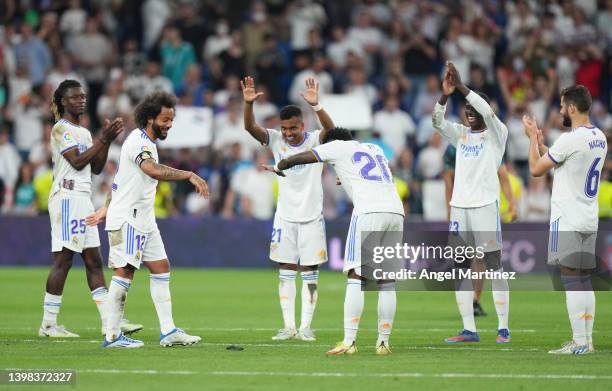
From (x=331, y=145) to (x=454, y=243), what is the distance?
2493 mm

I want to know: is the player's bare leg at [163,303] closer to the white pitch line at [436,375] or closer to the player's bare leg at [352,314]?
the player's bare leg at [352,314]

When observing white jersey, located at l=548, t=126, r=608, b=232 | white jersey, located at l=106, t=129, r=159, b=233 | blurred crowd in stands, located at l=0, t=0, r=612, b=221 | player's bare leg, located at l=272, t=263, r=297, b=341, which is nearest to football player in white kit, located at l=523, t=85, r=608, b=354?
white jersey, located at l=548, t=126, r=608, b=232

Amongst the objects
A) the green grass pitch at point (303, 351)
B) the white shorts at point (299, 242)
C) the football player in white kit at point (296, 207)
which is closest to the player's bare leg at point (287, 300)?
the football player in white kit at point (296, 207)

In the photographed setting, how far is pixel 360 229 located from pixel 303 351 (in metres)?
1.42

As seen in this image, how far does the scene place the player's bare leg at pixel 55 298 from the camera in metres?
13.8

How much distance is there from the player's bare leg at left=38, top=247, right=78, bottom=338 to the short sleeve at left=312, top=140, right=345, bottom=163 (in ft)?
11.6

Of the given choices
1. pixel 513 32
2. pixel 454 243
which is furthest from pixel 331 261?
pixel 454 243

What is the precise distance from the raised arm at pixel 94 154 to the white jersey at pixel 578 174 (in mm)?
4676

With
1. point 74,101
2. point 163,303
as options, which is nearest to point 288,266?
point 163,303

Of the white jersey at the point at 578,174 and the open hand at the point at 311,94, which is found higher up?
the open hand at the point at 311,94

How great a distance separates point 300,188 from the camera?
14.2 meters

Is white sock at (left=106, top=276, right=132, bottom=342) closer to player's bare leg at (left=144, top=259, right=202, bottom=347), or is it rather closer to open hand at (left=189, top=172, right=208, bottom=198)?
player's bare leg at (left=144, top=259, right=202, bottom=347)

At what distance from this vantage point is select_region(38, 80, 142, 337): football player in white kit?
13688 millimetres

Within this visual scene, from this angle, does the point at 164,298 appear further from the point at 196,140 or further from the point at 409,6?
the point at 409,6
